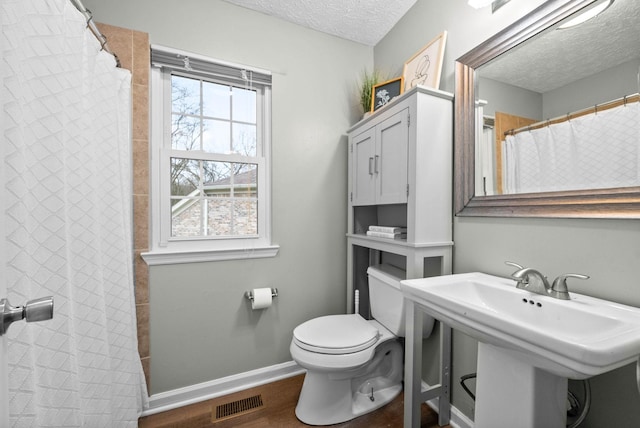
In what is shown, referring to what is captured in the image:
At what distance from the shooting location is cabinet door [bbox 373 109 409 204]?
1.44 meters

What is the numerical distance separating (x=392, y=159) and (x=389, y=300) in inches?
32.9

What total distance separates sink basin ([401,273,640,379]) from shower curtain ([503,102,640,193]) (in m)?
0.41

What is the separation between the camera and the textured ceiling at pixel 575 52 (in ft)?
2.85

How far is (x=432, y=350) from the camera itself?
1.60 m

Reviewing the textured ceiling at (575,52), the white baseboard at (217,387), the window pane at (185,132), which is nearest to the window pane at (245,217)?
the window pane at (185,132)

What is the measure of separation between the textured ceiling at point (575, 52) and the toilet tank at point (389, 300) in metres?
1.13

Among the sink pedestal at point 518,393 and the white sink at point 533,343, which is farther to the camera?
the sink pedestal at point 518,393

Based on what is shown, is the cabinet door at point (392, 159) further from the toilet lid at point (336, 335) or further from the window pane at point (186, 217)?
the window pane at point (186, 217)

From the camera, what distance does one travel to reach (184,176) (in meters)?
1.70

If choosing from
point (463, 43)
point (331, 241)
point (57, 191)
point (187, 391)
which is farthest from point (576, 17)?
point (187, 391)

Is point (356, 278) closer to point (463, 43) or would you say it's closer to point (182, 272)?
point (182, 272)

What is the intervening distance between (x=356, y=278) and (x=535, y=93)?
4.89ft

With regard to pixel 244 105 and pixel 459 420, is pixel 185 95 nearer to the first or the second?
pixel 244 105

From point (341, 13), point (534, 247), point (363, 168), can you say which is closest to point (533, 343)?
point (534, 247)
